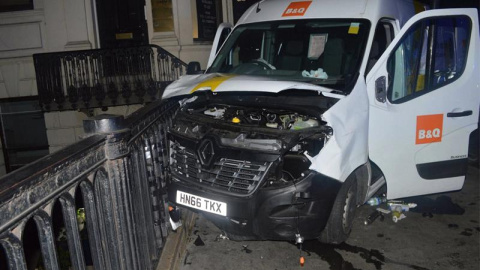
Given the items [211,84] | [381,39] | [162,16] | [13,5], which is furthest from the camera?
[162,16]

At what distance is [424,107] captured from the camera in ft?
12.7

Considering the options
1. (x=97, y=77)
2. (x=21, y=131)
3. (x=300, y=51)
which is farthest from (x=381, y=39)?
(x=21, y=131)

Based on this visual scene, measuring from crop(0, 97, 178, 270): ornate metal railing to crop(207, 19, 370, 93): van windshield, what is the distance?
51.7 inches

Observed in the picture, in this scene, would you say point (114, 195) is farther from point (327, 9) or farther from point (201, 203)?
point (327, 9)

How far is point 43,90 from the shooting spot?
9.91m

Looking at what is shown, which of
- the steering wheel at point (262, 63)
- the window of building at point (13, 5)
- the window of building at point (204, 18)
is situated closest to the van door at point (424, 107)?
the steering wheel at point (262, 63)

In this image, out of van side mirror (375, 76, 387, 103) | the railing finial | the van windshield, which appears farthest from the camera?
the van windshield

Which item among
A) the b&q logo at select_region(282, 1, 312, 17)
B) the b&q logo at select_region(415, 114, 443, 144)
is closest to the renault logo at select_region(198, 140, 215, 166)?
the b&q logo at select_region(282, 1, 312, 17)

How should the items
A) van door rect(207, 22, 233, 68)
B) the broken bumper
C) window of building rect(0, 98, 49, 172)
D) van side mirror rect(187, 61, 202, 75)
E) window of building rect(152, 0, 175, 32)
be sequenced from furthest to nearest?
1. window of building rect(152, 0, 175, 32)
2. window of building rect(0, 98, 49, 172)
3. van door rect(207, 22, 233, 68)
4. van side mirror rect(187, 61, 202, 75)
5. the broken bumper

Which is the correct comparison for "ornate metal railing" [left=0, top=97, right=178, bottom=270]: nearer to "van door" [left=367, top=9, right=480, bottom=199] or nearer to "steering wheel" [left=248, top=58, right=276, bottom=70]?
"steering wheel" [left=248, top=58, right=276, bottom=70]

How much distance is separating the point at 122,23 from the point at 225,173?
9.75 meters

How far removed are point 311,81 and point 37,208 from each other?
2.88 meters

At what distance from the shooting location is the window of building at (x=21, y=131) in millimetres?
10727

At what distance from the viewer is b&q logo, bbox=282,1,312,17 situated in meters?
4.27
